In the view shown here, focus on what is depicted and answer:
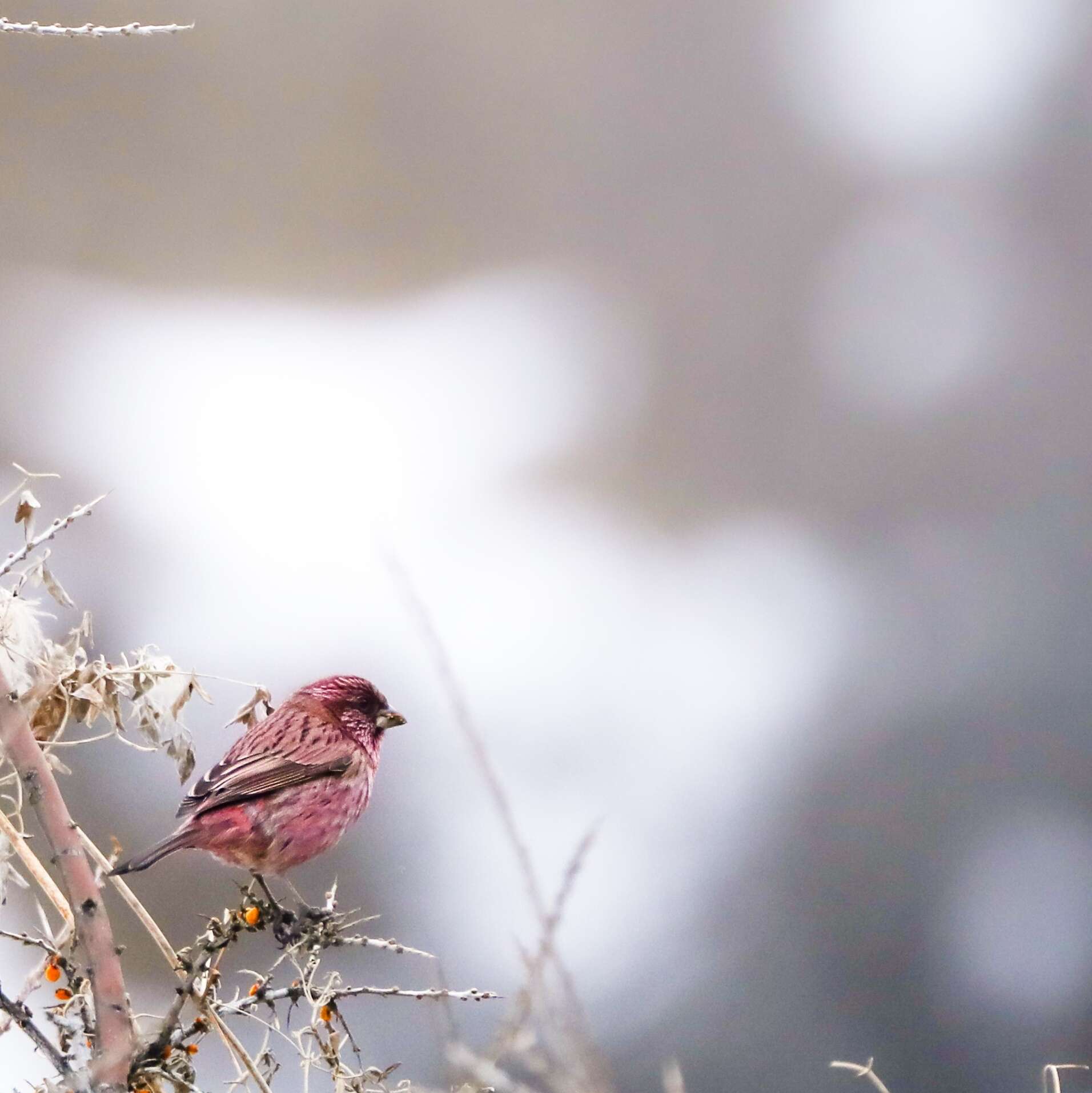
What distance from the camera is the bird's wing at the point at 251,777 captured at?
177cm

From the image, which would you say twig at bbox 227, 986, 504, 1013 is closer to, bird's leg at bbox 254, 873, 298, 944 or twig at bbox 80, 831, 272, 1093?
twig at bbox 80, 831, 272, 1093

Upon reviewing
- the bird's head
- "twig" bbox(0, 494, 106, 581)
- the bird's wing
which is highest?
"twig" bbox(0, 494, 106, 581)

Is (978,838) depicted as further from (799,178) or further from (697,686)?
(799,178)

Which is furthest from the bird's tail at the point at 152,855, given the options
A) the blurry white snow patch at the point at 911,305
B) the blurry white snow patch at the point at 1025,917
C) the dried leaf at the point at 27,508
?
the blurry white snow patch at the point at 911,305

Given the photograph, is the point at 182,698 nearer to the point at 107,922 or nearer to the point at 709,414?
the point at 107,922

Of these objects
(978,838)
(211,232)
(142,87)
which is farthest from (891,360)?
(142,87)

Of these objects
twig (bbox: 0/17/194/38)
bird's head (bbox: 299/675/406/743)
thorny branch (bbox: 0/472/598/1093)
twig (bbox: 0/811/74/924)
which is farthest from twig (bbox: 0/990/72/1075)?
twig (bbox: 0/17/194/38)

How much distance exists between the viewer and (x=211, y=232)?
16.7ft

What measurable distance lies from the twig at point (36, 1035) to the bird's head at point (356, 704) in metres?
0.71

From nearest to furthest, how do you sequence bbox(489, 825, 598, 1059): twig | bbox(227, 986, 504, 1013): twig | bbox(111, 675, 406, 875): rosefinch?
1. bbox(489, 825, 598, 1059): twig
2. bbox(227, 986, 504, 1013): twig
3. bbox(111, 675, 406, 875): rosefinch

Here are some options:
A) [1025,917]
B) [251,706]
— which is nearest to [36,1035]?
[251,706]

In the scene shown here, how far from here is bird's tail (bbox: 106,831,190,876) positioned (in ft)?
4.63

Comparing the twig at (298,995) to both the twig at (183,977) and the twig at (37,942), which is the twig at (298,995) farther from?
the twig at (37,942)

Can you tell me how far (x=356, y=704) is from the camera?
194 centimetres
